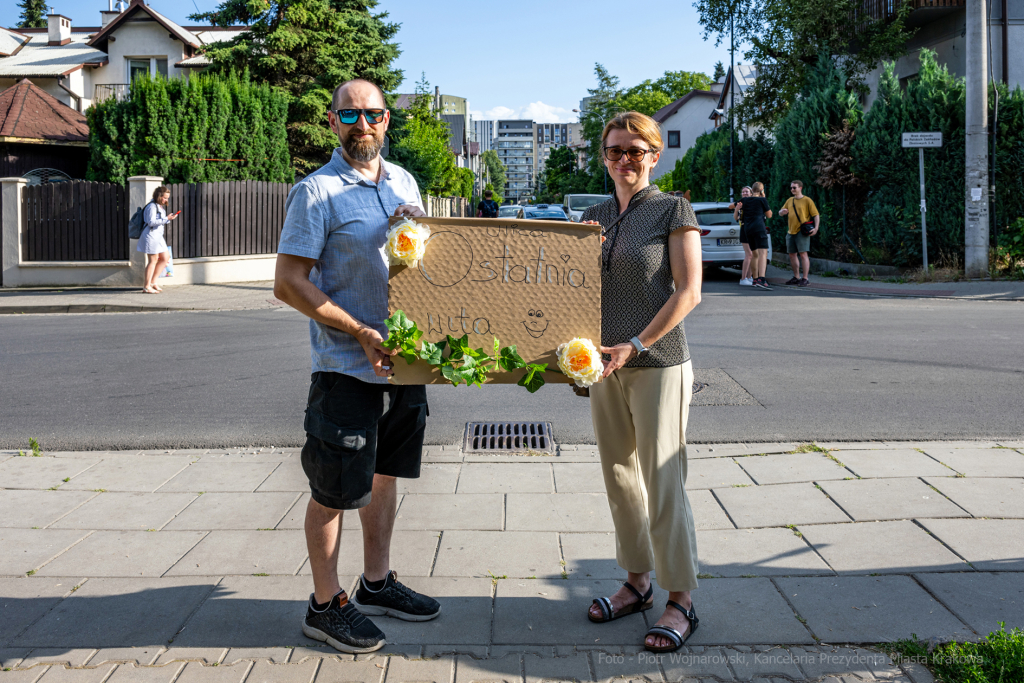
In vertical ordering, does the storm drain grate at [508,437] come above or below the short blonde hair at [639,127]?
below

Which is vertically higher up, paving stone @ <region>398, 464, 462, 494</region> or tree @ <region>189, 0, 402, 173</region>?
tree @ <region>189, 0, 402, 173</region>

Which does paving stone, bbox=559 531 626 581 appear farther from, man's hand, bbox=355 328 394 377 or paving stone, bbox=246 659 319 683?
man's hand, bbox=355 328 394 377

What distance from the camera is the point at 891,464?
521 cm

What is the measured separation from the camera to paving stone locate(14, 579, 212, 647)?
3156 millimetres

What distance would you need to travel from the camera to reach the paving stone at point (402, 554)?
12.4 ft

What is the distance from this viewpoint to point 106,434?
20.9ft

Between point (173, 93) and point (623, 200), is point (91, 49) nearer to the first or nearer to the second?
point (173, 93)

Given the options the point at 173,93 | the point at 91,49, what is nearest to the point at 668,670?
the point at 173,93

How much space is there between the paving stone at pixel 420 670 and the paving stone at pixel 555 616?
0.80 feet

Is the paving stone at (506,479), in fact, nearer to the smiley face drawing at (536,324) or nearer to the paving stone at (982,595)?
the paving stone at (982,595)

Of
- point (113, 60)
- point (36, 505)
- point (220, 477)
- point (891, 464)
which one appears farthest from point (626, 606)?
point (113, 60)

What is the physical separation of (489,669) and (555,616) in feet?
1.56

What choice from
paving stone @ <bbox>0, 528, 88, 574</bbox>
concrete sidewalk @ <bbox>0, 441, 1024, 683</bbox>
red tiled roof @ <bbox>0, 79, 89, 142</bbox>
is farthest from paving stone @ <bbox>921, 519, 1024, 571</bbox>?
red tiled roof @ <bbox>0, 79, 89, 142</bbox>

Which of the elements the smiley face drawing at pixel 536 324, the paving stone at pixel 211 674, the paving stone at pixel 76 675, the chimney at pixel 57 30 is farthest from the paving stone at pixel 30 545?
the chimney at pixel 57 30
